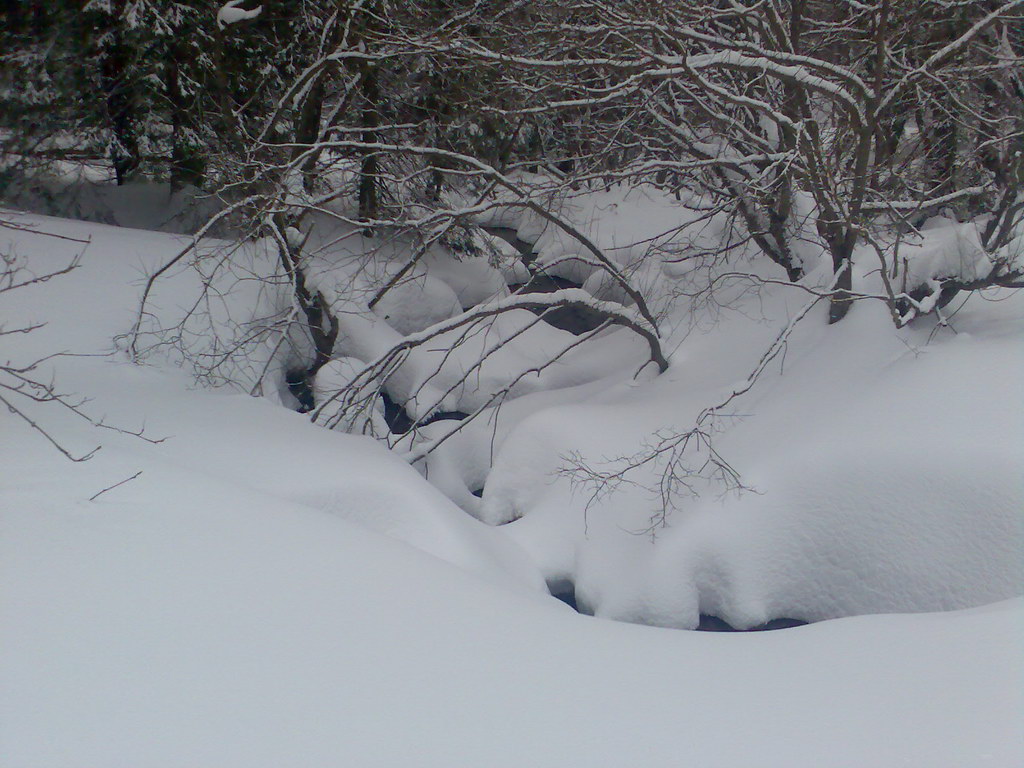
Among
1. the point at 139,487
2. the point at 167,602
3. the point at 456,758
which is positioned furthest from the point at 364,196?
the point at 456,758

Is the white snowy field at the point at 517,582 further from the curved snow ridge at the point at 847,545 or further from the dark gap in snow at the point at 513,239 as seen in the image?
the dark gap in snow at the point at 513,239

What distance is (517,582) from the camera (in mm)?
5062

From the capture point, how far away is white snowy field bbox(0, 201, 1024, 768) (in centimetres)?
240

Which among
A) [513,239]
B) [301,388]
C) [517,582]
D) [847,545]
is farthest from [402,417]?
[513,239]

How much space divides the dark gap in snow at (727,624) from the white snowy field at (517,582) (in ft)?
0.29

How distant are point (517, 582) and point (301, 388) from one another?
4.23 meters

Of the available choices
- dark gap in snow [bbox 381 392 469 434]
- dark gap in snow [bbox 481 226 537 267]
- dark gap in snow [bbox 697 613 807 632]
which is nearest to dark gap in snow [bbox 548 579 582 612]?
dark gap in snow [bbox 697 613 807 632]

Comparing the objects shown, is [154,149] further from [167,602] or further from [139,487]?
[167,602]

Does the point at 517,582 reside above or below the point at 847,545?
below

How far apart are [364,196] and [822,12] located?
5.69m

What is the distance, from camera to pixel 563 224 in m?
6.60

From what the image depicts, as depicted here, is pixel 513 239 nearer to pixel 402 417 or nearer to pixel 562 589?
pixel 402 417

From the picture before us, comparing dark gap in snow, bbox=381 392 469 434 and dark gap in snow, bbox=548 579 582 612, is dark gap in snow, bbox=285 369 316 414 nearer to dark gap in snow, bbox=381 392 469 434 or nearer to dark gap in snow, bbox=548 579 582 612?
dark gap in snow, bbox=381 392 469 434

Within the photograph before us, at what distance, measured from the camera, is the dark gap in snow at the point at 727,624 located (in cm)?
512
